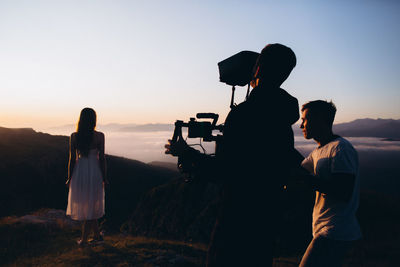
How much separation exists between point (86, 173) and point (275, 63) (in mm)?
5405

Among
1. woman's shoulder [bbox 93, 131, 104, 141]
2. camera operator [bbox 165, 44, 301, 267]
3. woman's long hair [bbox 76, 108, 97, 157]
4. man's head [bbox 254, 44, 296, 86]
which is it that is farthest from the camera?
woman's shoulder [bbox 93, 131, 104, 141]

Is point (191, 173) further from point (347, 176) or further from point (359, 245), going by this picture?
point (359, 245)

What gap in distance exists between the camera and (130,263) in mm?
5527

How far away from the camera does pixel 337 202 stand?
260 centimetres

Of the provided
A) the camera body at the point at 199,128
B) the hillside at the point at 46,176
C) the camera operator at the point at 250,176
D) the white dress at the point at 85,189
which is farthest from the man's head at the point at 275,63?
the hillside at the point at 46,176

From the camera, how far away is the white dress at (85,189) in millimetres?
6055

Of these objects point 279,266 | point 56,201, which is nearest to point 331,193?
point 279,266

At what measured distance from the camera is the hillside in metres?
45.6

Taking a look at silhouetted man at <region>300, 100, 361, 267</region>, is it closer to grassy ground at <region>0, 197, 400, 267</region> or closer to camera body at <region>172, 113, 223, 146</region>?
camera body at <region>172, 113, 223, 146</region>

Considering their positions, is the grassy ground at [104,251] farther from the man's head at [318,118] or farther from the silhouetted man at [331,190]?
the man's head at [318,118]

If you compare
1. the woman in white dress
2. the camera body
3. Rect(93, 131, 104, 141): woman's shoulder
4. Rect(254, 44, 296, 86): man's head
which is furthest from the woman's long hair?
Rect(254, 44, 296, 86): man's head

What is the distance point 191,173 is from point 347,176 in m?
1.53

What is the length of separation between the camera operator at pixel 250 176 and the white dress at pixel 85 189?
4.78m

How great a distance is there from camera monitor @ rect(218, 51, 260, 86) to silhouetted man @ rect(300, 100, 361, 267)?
0.78 meters
